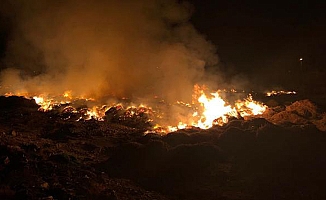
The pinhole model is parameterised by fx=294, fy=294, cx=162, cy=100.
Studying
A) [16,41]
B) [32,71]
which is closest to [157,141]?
[32,71]

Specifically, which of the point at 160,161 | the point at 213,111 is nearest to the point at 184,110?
the point at 213,111

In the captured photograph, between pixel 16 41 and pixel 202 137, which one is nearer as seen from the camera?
pixel 202 137

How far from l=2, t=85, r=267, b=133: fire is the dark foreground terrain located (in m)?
1.36

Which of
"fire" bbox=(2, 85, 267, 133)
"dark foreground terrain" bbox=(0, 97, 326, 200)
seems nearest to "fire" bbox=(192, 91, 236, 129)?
"fire" bbox=(2, 85, 267, 133)

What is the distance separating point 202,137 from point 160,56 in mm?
9194

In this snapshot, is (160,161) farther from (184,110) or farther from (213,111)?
(213,111)

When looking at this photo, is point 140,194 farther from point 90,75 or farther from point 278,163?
point 90,75

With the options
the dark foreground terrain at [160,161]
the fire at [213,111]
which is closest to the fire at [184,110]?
the fire at [213,111]

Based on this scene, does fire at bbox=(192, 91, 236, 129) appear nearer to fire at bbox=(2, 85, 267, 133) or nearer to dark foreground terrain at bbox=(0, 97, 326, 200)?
fire at bbox=(2, 85, 267, 133)

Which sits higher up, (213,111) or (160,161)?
(213,111)

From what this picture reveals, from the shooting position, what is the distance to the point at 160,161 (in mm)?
11266

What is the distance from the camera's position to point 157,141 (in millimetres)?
12344

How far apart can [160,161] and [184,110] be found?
6348mm

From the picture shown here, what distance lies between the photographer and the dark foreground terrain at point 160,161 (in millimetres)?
8688
